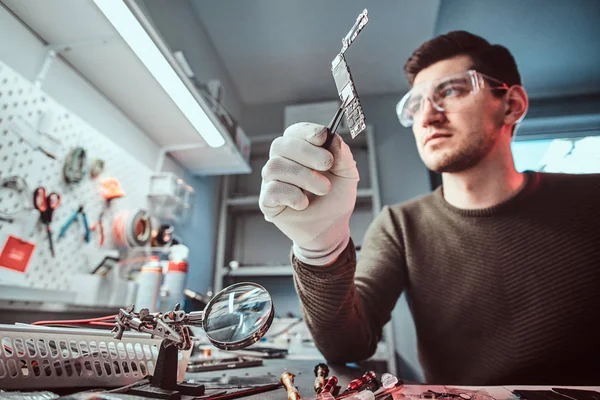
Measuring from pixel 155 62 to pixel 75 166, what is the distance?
1.51 ft

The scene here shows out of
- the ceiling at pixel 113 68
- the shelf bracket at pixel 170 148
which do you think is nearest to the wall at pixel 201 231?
the shelf bracket at pixel 170 148

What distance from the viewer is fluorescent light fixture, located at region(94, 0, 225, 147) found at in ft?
2.79

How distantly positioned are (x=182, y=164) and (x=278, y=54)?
A: 1185 mm

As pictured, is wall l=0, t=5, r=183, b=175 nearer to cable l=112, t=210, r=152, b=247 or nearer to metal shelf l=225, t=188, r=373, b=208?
cable l=112, t=210, r=152, b=247

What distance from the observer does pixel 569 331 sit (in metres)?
0.90

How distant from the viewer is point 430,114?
3.78 feet

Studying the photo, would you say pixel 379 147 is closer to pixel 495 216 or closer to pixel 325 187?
pixel 495 216

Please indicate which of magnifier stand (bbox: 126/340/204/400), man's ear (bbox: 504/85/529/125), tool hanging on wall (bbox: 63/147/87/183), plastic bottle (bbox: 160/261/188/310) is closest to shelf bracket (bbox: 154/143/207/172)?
tool hanging on wall (bbox: 63/147/87/183)

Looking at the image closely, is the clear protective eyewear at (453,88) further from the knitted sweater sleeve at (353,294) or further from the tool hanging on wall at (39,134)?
the tool hanging on wall at (39,134)

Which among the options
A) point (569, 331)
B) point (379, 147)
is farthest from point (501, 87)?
point (379, 147)

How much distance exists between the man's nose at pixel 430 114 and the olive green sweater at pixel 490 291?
0.34 m

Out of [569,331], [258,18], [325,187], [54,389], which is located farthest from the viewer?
[258,18]

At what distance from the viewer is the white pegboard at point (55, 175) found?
0.85 metres

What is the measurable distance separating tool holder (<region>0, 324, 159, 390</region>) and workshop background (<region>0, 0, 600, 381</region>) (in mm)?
493
